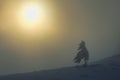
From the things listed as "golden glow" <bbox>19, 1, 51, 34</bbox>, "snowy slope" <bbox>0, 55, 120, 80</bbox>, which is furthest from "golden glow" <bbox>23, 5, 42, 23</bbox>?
"snowy slope" <bbox>0, 55, 120, 80</bbox>

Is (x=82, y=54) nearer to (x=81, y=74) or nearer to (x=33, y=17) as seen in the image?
(x=81, y=74)

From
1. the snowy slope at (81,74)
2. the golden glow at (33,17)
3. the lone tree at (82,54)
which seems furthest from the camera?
the lone tree at (82,54)

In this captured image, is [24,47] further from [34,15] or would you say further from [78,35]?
[78,35]

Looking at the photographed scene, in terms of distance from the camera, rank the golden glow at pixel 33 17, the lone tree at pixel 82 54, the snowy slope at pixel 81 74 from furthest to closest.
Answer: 1. the lone tree at pixel 82 54
2. the golden glow at pixel 33 17
3. the snowy slope at pixel 81 74

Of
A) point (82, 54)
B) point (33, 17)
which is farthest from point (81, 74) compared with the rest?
point (33, 17)

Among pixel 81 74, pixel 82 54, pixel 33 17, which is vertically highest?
pixel 33 17

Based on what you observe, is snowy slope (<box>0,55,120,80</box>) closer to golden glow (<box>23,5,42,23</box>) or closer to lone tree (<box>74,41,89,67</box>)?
lone tree (<box>74,41,89,67</box>)

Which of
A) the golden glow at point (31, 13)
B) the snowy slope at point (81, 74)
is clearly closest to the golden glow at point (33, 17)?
the golden glow at point (31, 13)

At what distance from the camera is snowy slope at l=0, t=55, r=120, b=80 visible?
9.16 ft

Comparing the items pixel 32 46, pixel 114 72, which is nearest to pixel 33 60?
pixel 32 46

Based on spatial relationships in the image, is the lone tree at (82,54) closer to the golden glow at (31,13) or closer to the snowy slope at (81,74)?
the snowy slope at (81,74)

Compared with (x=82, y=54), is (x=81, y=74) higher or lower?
lower

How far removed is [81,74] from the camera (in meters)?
2.94

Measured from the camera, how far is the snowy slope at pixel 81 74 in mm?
2791
